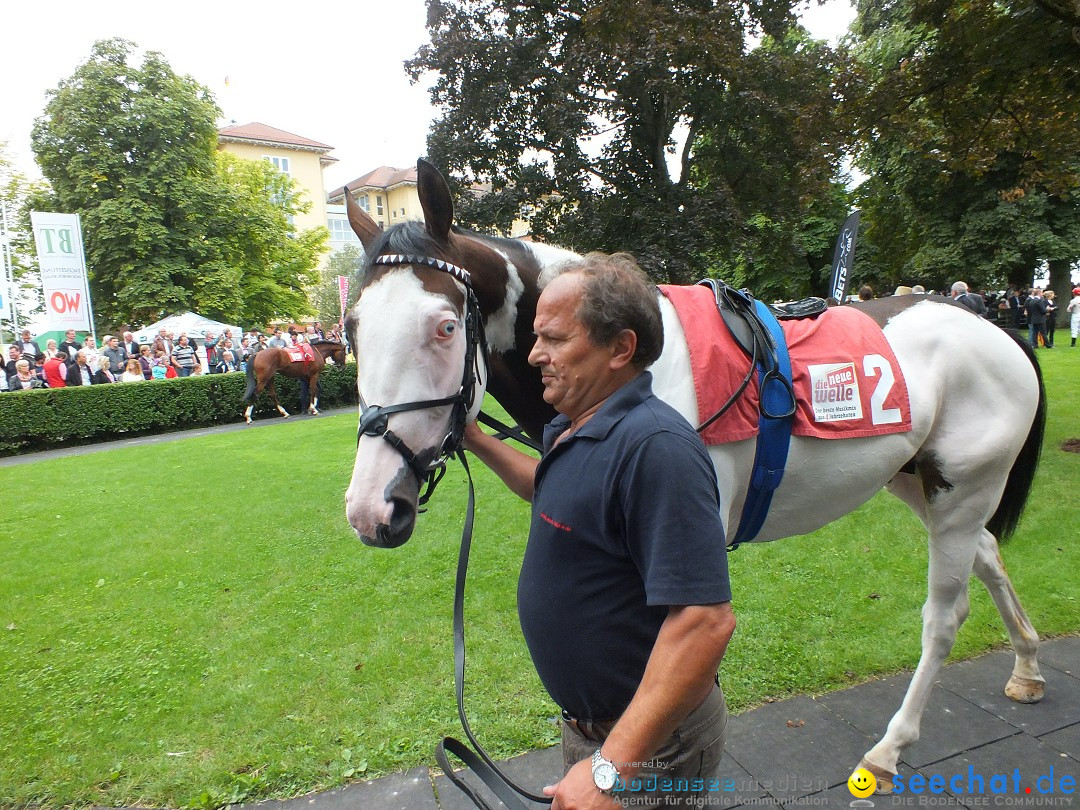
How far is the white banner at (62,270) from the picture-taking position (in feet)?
61.5

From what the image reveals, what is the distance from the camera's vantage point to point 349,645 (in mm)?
4121

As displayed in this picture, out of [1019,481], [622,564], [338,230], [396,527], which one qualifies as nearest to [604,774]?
[622,564]

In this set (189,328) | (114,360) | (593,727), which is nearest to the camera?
(593,727)

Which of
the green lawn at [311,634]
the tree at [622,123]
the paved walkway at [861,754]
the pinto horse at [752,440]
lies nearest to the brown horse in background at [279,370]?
the tree at [622,123]

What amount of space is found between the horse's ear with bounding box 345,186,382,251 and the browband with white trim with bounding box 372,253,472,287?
278 millimetres

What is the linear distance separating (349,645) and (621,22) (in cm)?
1079

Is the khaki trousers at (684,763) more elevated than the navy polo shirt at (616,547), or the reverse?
the navy polo shirt at (616,547)

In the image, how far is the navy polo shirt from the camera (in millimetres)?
1196

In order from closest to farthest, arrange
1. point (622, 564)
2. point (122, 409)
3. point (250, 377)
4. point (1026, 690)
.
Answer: point (622, 564) → point (1026, 690) → point (122, 409) → point (250, 377)

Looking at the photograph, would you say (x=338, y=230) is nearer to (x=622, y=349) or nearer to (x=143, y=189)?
(x=143, y=189)

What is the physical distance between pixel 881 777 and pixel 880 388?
169 cm

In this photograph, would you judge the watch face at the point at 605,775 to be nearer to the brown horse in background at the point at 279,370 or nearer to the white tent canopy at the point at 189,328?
the brown horse in background at the point at 279,370

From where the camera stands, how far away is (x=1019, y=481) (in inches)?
127

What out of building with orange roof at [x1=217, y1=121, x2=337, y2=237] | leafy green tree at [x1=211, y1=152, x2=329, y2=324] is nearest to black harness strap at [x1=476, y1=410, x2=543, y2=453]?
leafy green tree at [x1=211, y1=152, x2=329, y2=324]
